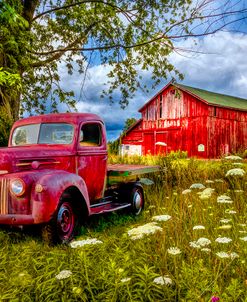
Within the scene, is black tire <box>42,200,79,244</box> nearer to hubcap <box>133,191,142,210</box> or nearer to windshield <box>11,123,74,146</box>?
windshield <box>11,123,74,146</box>

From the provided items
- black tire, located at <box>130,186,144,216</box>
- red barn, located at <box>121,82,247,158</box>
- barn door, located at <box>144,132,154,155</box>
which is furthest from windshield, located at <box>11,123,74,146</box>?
barn door, located at <box>144,132,154,155</box>

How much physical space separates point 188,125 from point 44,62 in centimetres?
1582

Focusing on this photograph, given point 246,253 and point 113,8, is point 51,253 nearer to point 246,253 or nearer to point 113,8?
point 246,253

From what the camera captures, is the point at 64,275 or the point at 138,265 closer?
the point at 64,275

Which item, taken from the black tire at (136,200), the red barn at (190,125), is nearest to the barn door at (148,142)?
the red barn at (190,125)

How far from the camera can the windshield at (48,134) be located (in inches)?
249

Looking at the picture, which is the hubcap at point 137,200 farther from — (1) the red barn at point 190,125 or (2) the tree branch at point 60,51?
(1) the red barn at point 190,125

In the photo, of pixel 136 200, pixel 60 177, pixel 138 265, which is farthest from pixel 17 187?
pixel 136 200

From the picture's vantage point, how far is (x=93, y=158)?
6547 mm

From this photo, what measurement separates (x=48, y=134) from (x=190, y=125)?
855 inches

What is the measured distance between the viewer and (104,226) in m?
6.58

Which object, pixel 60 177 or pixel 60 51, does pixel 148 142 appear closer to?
pixel 60 51

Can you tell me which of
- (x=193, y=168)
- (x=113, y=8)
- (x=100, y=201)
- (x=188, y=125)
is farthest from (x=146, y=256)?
(x=188, y=125)

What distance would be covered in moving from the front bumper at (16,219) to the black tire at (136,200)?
2.96m
